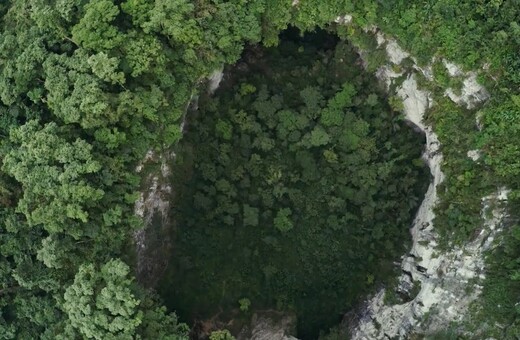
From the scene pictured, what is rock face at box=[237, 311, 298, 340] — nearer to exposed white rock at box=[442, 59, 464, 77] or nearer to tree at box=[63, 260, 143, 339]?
tree at box=[63, 260, 143, 339]

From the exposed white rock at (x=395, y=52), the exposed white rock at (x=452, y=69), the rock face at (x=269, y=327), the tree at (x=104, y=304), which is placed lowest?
the rock face at (x=269, y=327)

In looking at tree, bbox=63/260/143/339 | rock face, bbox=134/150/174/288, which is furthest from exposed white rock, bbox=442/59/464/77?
tree, bbox=63/260/143/339

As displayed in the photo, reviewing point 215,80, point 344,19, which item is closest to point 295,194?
point 215,80

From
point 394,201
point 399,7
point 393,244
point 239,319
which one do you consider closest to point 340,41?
point 399,7

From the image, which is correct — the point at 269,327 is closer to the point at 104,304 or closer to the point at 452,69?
the point at 104,304

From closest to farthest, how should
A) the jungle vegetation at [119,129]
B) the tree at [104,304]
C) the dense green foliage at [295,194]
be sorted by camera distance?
1. the tree at [104,304]
2. the jungle vegetation at [119,129]
3. the dense green foliage at [295,194]

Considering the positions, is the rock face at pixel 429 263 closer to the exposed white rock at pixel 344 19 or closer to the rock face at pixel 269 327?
the exposed white rock at pixel 344 19

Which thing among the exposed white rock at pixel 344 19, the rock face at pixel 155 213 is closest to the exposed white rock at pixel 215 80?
the rock face at pixel 155 213
